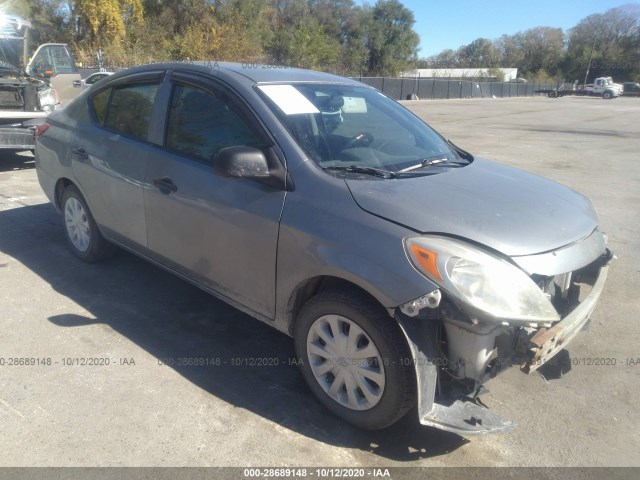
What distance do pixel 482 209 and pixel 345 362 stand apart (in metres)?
1.06

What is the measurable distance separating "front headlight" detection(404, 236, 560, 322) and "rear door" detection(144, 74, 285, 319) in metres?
0.90

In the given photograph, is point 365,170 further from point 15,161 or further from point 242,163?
point 15,161

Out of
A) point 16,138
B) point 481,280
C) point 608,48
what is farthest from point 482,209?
point 608,48

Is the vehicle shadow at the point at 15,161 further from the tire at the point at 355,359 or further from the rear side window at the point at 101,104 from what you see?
the tire at the point at 355,359

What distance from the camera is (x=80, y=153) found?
4.41 meters

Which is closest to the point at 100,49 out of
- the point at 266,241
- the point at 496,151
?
the point at 496,151

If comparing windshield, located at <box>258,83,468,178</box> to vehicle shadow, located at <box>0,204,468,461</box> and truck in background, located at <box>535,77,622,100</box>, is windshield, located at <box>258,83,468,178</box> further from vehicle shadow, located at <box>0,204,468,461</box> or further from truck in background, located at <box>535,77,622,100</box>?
truck in background, located at <box>535,77,622,100</box>

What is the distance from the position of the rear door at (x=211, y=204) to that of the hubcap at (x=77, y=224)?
1150mm

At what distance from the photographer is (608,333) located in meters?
3.97

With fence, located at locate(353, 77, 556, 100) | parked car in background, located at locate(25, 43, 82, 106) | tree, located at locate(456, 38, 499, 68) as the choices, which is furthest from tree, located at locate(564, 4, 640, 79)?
parked car in background, located at locate(25, 43, 82, 106)

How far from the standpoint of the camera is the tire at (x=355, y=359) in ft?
8.30

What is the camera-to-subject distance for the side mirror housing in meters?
2.89

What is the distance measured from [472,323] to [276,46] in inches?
1865

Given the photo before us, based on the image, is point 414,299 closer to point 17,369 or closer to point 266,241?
point 266,241
